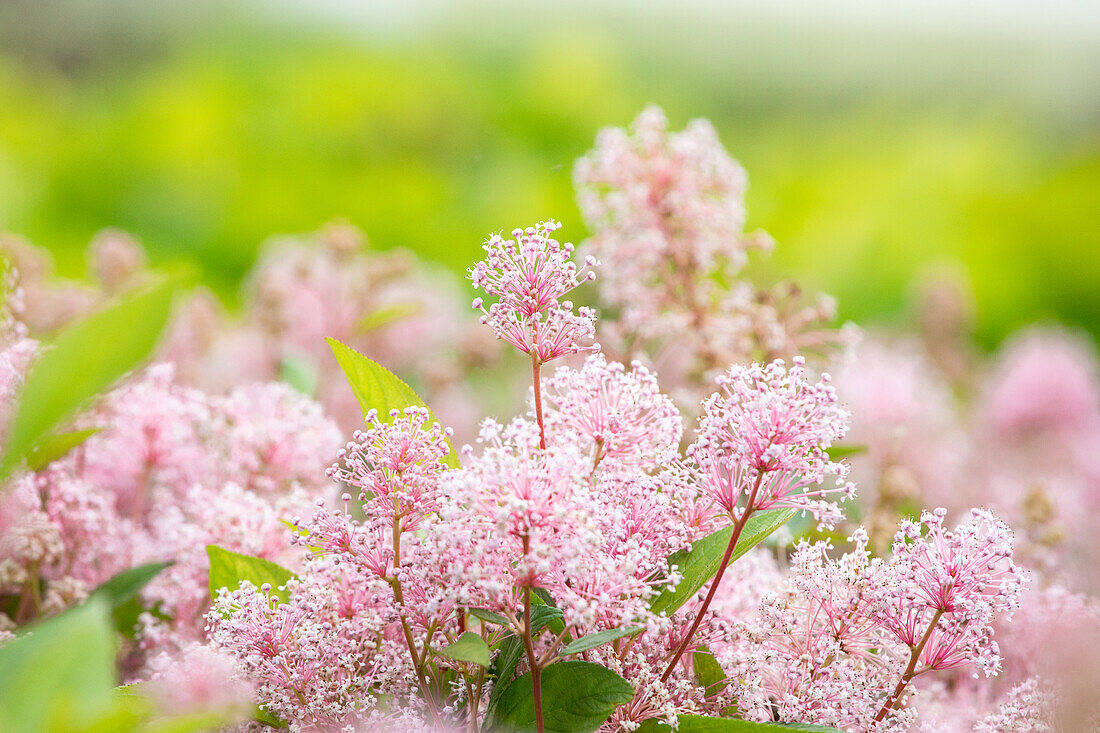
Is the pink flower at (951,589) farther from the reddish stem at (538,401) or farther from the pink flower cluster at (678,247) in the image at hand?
the pink flower cluster at (678,247)

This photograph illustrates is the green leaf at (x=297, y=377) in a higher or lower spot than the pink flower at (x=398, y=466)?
higher

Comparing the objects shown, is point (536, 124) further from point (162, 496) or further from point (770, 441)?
point (770, 441)

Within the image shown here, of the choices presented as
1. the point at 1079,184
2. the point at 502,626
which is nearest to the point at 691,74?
the point at 1079,184

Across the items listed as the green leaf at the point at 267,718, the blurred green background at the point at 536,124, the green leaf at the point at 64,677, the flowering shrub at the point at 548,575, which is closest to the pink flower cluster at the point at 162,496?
the flowering shrub at the point at 548,575

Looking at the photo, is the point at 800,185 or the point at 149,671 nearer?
the point at 149,671

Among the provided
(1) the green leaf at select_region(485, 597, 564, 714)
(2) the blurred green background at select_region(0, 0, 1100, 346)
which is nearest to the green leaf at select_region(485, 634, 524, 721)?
(1) the green leaf at select_region(485, 597, 564, 714)

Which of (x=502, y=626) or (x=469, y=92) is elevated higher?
(x=469, y=92)

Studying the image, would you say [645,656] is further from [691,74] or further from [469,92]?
[691,74]

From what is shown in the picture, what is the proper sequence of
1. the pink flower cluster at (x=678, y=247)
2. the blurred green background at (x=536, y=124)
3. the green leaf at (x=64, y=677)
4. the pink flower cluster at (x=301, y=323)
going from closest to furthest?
the green leaf at (x=64, y=677) < the pink flower cluster at (x=678, y=247) < the pink flower cluster at (x=301, y=323) < the blurred green background at (x=536, y=124)
